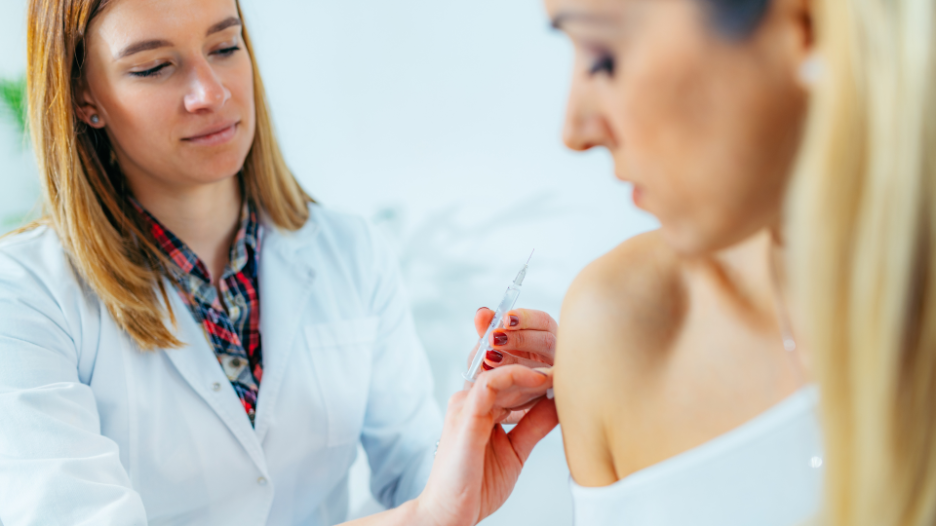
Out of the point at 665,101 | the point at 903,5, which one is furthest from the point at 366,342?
the point at 903,5

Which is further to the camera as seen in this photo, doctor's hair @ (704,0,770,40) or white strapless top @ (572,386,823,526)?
white strapless top @ (572,386,823,526)

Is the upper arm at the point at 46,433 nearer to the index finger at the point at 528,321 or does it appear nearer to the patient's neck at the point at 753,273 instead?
the index finger at the point at 528,321

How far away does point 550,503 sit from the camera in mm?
1833

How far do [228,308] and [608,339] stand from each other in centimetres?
79

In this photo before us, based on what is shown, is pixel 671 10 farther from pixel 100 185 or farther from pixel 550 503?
pixel 550 503

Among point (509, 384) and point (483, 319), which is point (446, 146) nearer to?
point (483, 319)

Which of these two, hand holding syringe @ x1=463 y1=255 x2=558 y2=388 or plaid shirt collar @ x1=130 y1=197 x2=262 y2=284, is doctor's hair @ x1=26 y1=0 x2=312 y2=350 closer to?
plaid shirt collar @ x1=130 y1=197 x2=262 y2=284

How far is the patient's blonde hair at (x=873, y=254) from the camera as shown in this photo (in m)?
0.42

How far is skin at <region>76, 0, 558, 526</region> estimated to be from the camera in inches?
32.1

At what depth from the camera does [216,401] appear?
1105 millimetres

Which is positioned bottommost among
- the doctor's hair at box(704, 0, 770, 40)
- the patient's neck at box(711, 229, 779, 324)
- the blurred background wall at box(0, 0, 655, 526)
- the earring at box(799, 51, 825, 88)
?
the blurred background wall at box(0, 0, 655, 526)

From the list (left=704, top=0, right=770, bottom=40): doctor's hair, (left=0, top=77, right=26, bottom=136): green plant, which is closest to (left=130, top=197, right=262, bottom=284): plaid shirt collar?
(left=0, top=77, right=26, bottom=136): green plant

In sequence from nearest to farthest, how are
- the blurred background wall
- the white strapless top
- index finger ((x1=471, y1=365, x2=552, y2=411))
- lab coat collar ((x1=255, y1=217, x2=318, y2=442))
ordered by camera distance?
the white strapless top, index finger ((x1=471, y1=365, x2=552, y2=411)), lab coat collar ((x1=255, y1=217, x2=318, y2=442)), the blurred background wall

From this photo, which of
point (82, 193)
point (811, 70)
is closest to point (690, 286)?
point (811, 70)
